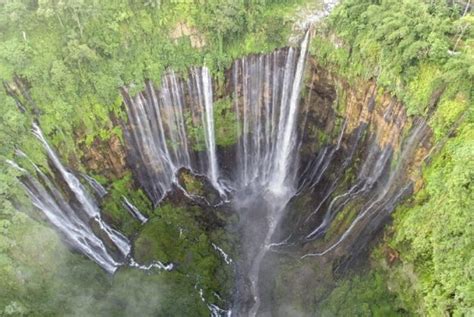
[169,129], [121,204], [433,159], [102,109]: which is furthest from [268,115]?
[433,159]

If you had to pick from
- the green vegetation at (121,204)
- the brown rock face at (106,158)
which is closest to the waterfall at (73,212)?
the green vegetation at (121,204)

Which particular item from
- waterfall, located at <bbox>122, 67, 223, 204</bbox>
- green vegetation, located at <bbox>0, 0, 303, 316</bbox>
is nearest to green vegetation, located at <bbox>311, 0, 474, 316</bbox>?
green vegetation, located at <bbox>0, 0, 303, 316</bbox>

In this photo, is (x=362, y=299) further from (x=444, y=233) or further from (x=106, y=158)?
(x=106, y=158)

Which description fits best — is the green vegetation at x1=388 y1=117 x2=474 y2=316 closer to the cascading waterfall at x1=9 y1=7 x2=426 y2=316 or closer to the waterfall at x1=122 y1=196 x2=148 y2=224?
the cascading waterfall at x1=9 y1=7 x2=426 y2=316

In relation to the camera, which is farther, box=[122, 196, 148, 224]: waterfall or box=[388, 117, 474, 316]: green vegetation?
box=[122, 196, 148, 224]: waterfall

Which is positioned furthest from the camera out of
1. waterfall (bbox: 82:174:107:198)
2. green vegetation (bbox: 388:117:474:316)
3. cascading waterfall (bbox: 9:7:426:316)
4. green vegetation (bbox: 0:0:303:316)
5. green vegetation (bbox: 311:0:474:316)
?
waterfall (bbox: 82:174:107:198)

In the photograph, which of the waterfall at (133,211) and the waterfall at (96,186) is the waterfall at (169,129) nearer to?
the waterfall at (133,211)

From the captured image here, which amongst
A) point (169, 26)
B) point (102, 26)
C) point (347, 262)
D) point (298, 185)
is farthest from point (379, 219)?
point (102, 26)
